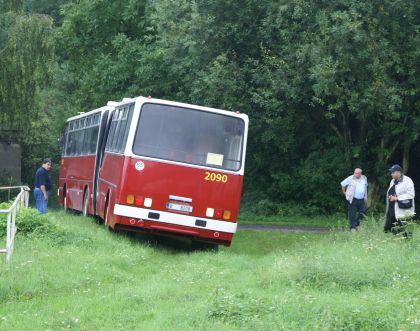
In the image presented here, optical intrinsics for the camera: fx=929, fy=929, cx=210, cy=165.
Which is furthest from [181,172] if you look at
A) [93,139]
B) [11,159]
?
[11,159]

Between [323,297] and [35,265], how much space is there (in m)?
5.21

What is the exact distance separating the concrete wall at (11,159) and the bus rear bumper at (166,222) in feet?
97.7

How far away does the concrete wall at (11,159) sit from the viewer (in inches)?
1949

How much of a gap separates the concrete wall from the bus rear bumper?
29792 millimetres

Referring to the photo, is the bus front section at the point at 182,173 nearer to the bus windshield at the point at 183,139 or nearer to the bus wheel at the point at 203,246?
the bus windshield at the point at 183,139

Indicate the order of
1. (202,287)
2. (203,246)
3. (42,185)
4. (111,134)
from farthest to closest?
(42,185)
(111,134)
(203,246)
(202,287)

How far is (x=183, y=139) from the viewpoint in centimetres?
2069


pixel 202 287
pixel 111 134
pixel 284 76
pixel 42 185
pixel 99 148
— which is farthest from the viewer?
pixel 284 76

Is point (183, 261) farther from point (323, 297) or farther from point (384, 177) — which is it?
point (384, 177)

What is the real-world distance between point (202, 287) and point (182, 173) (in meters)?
7.12

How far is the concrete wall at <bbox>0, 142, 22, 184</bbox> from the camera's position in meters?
49.5

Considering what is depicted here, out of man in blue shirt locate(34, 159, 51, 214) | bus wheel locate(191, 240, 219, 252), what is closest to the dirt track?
bus wheel locate(191, 240, 219, 252)

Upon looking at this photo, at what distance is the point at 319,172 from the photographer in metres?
34.6

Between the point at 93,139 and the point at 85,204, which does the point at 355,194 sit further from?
the point at 85,204
